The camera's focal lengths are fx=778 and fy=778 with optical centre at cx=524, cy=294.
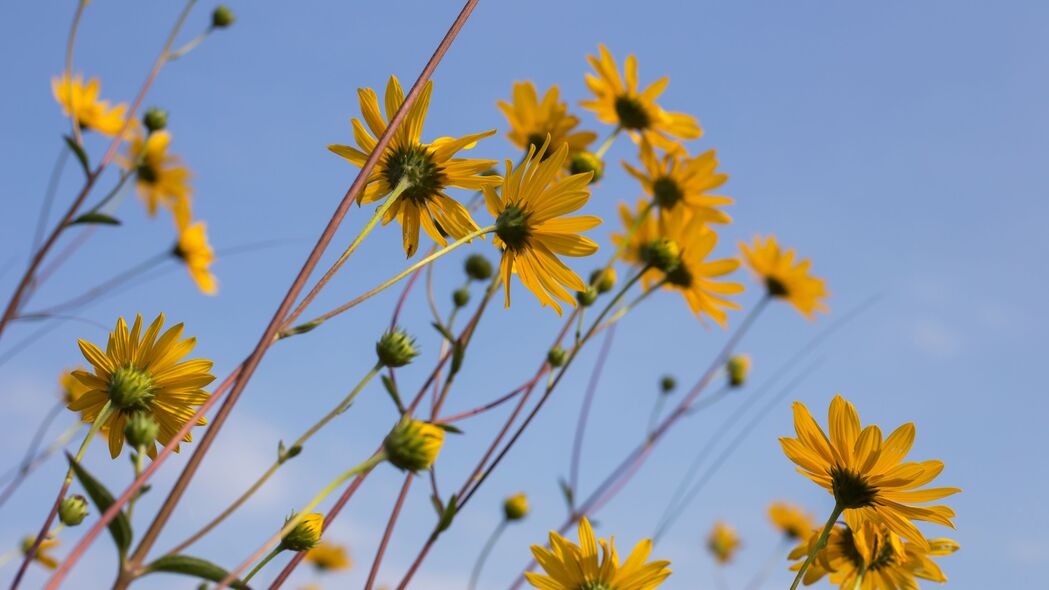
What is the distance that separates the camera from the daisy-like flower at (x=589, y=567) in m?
1.38

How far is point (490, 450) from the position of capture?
1398mm

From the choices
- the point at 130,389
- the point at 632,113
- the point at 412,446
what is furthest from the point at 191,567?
the point at 632,113

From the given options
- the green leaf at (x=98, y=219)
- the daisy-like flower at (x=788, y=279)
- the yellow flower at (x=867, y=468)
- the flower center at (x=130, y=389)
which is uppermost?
the daisy-like flower at (x=788, y=279)

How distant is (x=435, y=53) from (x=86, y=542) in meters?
0.56

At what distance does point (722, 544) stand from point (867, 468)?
6005mm

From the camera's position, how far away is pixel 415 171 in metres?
1.14

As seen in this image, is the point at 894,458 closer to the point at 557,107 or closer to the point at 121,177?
the point at 557,107

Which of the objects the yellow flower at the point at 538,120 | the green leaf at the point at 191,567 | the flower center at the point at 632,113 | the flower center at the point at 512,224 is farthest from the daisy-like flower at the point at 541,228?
the flower center at the point at 632,113

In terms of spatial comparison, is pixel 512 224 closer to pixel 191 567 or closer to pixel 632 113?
pixel 191 567

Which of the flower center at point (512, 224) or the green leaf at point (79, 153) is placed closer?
the flower center at point (512, 224)

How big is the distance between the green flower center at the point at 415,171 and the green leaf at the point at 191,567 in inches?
23.7

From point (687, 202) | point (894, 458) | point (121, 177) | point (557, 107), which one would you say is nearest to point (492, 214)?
point (894, 458)

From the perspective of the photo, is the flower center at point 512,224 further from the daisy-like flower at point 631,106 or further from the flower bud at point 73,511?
the daisy-like flower at point 631,106

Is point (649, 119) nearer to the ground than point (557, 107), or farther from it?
farther from it
